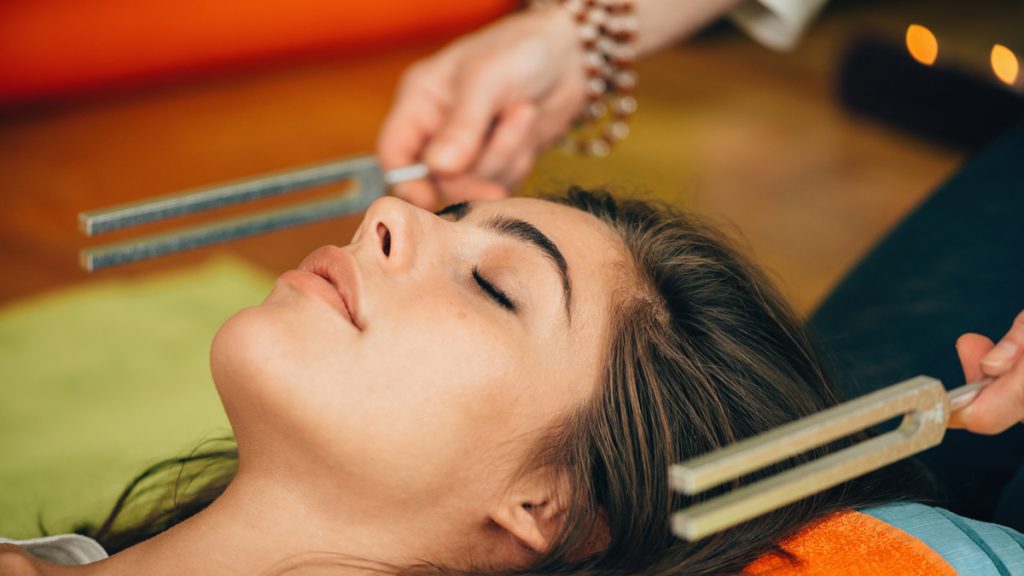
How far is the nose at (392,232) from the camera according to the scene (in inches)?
45.3

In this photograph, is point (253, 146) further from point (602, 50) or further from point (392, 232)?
point (392, 232)

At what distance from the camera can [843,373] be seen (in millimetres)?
1581

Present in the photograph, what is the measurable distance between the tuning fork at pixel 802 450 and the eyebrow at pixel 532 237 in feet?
1.11

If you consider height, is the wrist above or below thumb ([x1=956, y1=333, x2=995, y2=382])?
above

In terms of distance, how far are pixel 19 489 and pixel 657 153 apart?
194 cm

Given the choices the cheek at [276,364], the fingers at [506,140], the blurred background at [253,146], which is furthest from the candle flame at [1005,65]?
the cheek at [276,364]

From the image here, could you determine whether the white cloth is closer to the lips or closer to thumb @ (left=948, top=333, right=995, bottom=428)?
the lips

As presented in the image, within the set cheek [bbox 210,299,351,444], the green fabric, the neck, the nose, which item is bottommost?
the green fabric

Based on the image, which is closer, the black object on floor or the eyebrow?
the eyebrow

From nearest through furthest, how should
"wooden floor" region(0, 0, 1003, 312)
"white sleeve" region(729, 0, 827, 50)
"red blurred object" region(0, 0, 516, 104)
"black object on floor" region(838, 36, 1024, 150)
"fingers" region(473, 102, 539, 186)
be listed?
"fingers" region(473, 102, 539, 186)
"white sleeve" region(729, 0, 827, 50)
"wooden floor" region(0, 0, 1003, 312)
"red blurred object" region(0, 0, 516, 104)
"black object on floor" region(838, 36, 1024, 150)

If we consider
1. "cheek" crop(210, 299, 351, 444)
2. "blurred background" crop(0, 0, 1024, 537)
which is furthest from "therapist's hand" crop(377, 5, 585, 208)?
"cheek" crop(210, 299, 351, 444)

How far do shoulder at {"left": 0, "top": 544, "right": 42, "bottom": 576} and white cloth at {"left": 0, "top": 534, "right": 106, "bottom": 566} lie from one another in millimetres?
→ 120

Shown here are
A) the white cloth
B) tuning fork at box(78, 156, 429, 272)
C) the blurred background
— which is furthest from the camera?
the blurred background

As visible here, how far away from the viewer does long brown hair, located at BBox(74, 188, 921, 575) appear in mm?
1156
